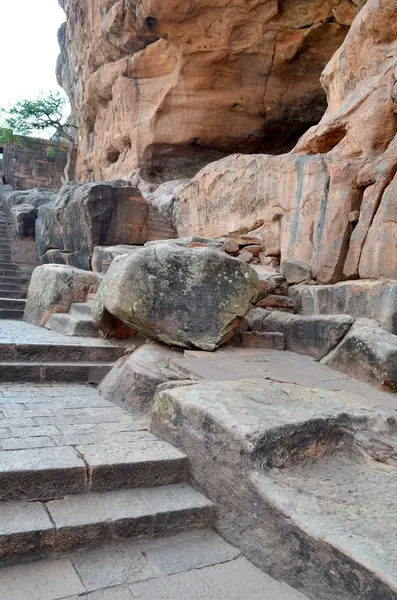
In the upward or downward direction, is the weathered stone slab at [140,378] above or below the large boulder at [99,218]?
below

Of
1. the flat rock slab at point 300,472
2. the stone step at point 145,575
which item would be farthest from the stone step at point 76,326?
the stone step at point 145,575

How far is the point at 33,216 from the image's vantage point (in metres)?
12.5

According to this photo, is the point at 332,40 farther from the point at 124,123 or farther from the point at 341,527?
the point at 341,527

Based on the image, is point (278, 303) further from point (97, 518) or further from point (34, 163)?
point (34, 163)

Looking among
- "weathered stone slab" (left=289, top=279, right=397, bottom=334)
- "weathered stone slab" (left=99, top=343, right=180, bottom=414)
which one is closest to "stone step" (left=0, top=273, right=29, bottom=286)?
"weathered stone slab" (left=99, top=343, right=180, bottom=414)

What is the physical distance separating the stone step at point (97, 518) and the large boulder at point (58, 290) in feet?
15.3

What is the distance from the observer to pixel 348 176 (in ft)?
18.6

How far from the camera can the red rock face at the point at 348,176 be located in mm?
5172

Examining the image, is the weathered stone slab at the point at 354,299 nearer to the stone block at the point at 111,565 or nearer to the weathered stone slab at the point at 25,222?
the stone block at the point at 111,565

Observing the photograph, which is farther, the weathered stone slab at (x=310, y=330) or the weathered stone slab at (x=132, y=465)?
the weathered stone slab at (x=310, y=330)

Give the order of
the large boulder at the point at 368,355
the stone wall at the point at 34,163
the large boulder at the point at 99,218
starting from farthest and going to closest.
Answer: the stone wall at the point at 34,163 → the large boulder at the point at 99,218 → the large boulder at the point at 368,355

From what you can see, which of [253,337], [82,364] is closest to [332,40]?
[253,337]

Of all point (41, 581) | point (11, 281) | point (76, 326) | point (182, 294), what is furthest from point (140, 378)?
point (11, 281)

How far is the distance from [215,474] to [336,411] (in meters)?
0.85
